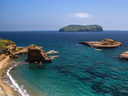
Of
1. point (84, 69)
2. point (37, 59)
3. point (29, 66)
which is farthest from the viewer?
point (37, 59)

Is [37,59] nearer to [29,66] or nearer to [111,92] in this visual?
[29,66]

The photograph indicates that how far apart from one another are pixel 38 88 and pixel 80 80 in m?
12.7

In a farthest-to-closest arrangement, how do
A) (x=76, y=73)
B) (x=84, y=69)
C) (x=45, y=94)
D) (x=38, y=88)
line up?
(x=84, y=69), (x=76, y=73), (x=38, y=88), (x=45, y=94)

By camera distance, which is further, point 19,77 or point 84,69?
point 84,69

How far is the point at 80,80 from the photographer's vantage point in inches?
1283

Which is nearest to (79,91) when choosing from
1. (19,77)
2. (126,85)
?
(126,85)

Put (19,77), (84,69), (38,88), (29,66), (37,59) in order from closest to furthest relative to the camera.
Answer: (38,88) → (19,77) → (84,69) → (29,66) → (37,59)

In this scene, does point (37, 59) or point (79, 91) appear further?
point (37, 59)

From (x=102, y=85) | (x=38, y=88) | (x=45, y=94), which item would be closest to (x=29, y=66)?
(x=38, y=88)

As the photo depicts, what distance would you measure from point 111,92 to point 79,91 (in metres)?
7.93

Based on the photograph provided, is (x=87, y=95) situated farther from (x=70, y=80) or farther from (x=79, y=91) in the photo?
(x=70, y=80)

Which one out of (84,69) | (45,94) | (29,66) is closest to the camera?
(45,94)

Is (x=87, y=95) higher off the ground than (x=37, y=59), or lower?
lower

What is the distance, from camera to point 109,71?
1528 inches
